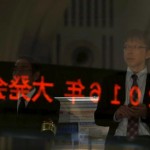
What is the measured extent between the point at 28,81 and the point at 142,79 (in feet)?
2.08

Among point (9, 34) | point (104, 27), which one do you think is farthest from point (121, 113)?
point (9, 34)

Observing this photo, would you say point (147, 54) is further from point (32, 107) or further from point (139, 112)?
point (32, 107)

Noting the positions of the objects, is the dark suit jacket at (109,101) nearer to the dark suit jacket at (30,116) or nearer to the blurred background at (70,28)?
the blurred background at (70,28)

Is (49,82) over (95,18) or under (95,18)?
under

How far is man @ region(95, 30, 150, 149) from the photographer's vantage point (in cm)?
190

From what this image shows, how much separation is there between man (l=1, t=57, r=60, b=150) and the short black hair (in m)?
0.54

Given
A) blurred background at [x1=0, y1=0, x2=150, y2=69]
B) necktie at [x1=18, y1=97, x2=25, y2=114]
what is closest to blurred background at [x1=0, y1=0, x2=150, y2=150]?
blurred background at [x1=0, y1=0, x2=150, y2=69]

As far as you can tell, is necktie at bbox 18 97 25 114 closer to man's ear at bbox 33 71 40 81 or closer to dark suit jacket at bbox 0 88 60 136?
dark suit jacket at bbox 0 88 60 136

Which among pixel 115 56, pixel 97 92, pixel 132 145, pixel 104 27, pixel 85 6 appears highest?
pixel 85 6

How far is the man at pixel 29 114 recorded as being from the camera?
1.93 m

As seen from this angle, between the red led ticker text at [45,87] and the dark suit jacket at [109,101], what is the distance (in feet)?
0.06

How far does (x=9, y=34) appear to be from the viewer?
1.96 metres

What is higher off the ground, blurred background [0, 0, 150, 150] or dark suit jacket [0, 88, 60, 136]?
blurred background [0, 0, 150, 150]

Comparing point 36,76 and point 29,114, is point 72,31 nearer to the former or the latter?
point 36,76
